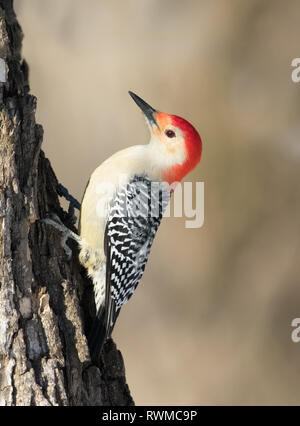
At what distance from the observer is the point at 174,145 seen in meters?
4.25

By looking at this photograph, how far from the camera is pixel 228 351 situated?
5.89 metres

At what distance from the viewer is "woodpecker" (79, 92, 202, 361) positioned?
3.84 meters

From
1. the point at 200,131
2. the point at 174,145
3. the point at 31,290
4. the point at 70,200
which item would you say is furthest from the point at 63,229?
the point at 200,131

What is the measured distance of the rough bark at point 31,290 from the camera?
9.82 feet

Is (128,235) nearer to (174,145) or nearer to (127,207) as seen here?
(127,207)

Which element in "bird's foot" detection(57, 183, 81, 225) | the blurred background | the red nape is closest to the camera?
"bird's foot" detection(57, 183, 81, 225)

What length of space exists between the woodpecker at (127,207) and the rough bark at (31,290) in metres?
0.27

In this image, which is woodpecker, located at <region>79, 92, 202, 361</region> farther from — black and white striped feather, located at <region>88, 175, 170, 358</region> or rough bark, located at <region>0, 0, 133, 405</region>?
rough bark, located at <region>0, 0, 133, 405</region>

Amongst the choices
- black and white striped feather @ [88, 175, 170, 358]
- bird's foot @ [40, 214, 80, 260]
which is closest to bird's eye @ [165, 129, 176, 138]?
black and white striped feather @ [88, 175, 170, 358]

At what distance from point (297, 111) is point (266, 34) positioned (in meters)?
0.66

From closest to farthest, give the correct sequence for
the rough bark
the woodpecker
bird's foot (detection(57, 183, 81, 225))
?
1. the rough bark
2. the woodpecker
3. bird's foot (detection(57, 183, 81, 225))
